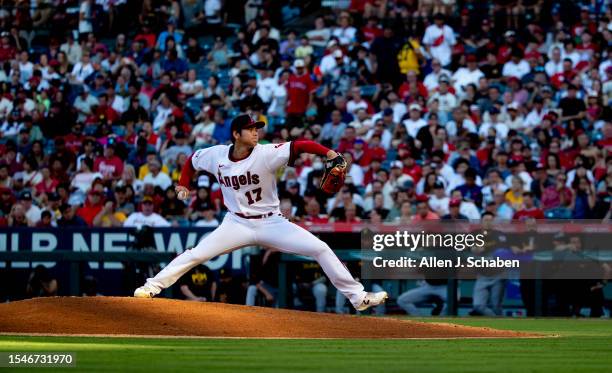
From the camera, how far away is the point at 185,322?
1108cm

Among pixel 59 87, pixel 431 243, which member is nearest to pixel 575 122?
pixel 431 243

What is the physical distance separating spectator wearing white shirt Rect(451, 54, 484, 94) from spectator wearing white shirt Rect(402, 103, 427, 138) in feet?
3.66

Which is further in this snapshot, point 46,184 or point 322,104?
point 322,104

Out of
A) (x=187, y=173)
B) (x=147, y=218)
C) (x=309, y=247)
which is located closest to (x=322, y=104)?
(x=147, y=218)

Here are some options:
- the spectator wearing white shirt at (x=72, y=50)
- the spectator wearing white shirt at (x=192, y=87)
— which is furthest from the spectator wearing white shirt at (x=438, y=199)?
the spectator wearing white shirt at (x=72, y=50)

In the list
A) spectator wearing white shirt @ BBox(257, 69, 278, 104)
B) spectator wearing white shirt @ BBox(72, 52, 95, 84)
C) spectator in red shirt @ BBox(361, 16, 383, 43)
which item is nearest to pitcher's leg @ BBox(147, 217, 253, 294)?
spectator wearing white shirt @ BBox(257, 69, 278, 104)

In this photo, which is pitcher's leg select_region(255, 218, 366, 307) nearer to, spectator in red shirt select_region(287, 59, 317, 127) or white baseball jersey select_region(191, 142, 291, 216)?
white baseball jersey select_region(191, 142, 291, 216)

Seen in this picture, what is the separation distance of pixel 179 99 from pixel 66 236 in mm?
5614

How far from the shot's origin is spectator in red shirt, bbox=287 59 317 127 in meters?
21.9

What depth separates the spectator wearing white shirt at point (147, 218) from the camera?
60.5 ft

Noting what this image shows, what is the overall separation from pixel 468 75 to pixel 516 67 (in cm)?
80

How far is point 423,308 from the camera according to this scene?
16750 millimetres
